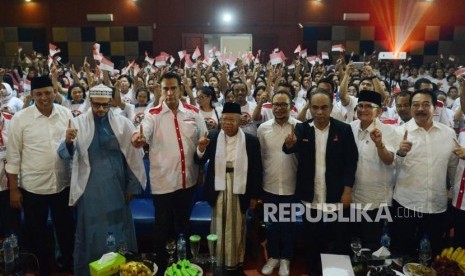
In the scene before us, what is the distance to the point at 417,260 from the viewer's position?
2795 mm

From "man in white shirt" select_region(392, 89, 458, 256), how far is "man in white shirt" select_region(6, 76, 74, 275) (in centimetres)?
283

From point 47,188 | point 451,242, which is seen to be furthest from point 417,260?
point 47,188

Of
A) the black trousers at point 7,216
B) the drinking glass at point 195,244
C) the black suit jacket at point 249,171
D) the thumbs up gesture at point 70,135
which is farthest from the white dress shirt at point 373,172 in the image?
the black trousers at point 7,216

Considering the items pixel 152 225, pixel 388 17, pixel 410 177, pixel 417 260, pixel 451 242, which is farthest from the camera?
pixel 388 17

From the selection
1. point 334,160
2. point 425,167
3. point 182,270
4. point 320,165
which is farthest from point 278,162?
point 182,270

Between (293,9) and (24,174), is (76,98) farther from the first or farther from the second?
(293,9)

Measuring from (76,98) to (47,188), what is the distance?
2.41m

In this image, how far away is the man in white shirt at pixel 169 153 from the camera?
3340 mm

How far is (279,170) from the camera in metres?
3.41

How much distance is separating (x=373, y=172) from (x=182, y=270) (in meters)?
1.71

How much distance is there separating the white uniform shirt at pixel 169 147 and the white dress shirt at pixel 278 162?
67 cm

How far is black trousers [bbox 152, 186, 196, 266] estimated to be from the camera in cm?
339

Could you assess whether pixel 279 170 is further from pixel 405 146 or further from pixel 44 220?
pixel 44 220

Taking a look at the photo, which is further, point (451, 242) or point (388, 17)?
point (388, 17)
